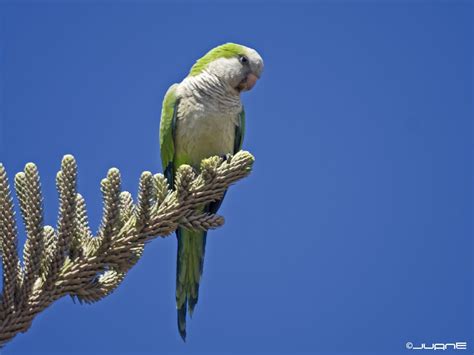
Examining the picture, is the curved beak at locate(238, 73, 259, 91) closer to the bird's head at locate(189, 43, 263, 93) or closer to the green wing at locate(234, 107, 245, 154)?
the bird's head at locate(189, 43, 263, 93)

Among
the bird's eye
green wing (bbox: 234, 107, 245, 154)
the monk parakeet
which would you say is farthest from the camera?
green wing (bbox: 234, 107, 245, 154)

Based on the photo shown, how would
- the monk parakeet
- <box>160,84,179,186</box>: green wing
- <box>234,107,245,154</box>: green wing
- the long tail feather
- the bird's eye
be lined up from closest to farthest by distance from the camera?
the long tail feather → the monk parakeet → <box>160,84,179,186</box>: green wing → the bird's eye → <box>234,107,245,154</box>: green wing

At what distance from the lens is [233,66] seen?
621 centimetres

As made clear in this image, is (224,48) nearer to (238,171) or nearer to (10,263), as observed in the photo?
(238,171)

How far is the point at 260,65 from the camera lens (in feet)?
20.6

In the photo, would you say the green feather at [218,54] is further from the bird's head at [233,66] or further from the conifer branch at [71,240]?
the conifer branch at [71,240]

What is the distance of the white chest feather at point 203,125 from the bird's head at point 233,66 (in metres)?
0.26

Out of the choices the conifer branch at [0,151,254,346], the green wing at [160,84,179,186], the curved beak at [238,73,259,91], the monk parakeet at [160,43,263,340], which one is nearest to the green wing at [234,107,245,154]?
the monk parakeet at [160,43,263,340]

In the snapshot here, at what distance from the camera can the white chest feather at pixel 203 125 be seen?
233 inches

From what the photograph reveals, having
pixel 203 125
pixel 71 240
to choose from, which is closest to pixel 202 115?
pixel 203 125

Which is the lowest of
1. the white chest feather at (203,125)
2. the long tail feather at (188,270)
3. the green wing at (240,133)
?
the long tail feather at (188,270)

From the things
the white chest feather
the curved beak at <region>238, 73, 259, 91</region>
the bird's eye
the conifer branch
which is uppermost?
the bird's eye

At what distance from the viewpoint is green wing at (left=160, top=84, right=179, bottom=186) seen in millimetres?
6121

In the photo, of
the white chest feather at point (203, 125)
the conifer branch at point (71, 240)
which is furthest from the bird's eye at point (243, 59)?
the conifer branch at point (71, 240)
